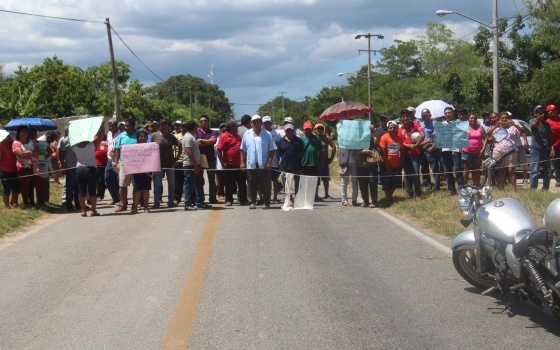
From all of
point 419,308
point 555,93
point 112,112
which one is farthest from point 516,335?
point 112,112

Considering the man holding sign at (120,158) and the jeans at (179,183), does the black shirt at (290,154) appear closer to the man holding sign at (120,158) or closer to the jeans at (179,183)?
the jeans at (179,183)

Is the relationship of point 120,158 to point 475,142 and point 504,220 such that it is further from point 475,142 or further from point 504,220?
point 504,220

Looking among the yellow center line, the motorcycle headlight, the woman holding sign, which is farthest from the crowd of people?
the motorcycle headlight

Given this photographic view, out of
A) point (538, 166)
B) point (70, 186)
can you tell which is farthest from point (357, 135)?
point (70, 186)

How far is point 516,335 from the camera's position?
20.3 ft

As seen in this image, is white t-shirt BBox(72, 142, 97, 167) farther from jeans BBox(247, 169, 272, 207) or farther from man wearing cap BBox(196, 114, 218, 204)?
jeans BBox(247, 169, 272, 207)

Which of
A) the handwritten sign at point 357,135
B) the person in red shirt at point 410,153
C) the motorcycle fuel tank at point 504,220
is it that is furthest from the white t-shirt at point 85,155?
the motorcycle fuel tank at point 504,220

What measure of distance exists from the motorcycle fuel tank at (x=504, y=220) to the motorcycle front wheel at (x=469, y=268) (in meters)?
0.62

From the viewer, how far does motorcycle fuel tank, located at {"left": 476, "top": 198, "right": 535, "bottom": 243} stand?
666 cm

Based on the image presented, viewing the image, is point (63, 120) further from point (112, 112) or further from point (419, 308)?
point (419, 308)

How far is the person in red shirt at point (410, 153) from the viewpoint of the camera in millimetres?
15758

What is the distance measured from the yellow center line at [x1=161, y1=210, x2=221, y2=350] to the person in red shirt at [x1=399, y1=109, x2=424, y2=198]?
19.8ft

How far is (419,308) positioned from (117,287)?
10.8ft

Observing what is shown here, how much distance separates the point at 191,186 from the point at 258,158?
1522mm
